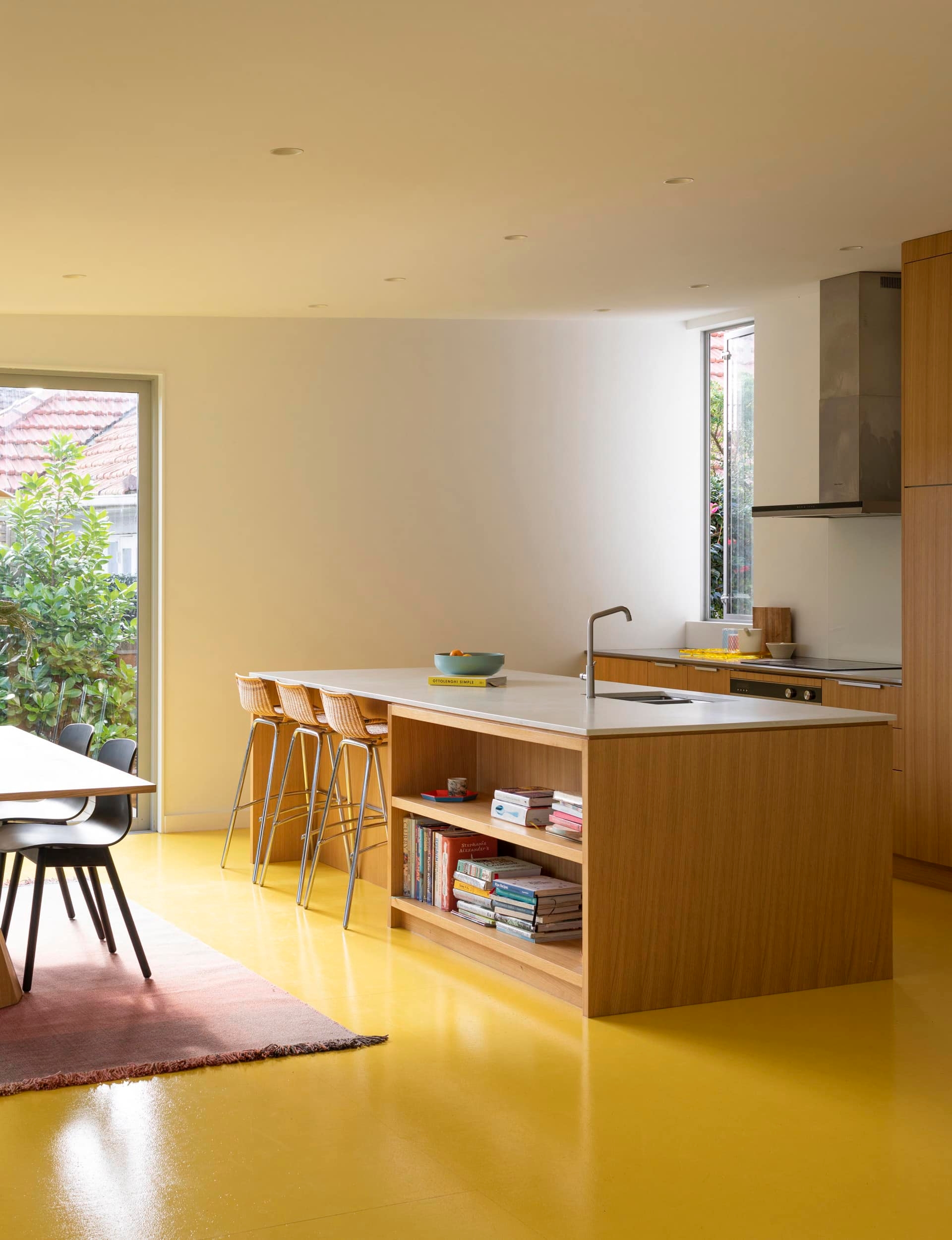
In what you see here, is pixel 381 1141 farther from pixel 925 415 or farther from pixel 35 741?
pixel 925 415

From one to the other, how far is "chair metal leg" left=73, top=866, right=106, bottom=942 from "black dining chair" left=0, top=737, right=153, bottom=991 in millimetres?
13

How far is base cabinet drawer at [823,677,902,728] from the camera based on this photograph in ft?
19.8

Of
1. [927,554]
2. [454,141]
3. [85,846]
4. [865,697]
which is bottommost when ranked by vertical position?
[85,846]

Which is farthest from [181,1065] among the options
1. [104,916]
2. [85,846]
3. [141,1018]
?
[104,916]

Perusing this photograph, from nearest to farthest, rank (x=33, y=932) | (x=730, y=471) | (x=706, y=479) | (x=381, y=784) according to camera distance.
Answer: (x=33, y=932), (x=381, y=784), (x=730, y=471), (x=706, y=479)

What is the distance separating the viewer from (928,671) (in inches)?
231

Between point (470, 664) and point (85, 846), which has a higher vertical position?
point (470, 664)

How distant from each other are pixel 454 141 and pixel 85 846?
2527 millimetres

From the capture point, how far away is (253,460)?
735cm

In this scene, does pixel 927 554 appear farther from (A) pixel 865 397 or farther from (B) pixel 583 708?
(B) pixel 583 708

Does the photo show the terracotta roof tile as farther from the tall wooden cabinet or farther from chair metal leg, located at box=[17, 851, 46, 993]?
the tall wooden cabinet

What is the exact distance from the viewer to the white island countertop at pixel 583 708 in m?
4.17

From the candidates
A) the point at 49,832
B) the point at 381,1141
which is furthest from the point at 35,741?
the point at 381,1141

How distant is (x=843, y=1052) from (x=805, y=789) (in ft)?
2.93
